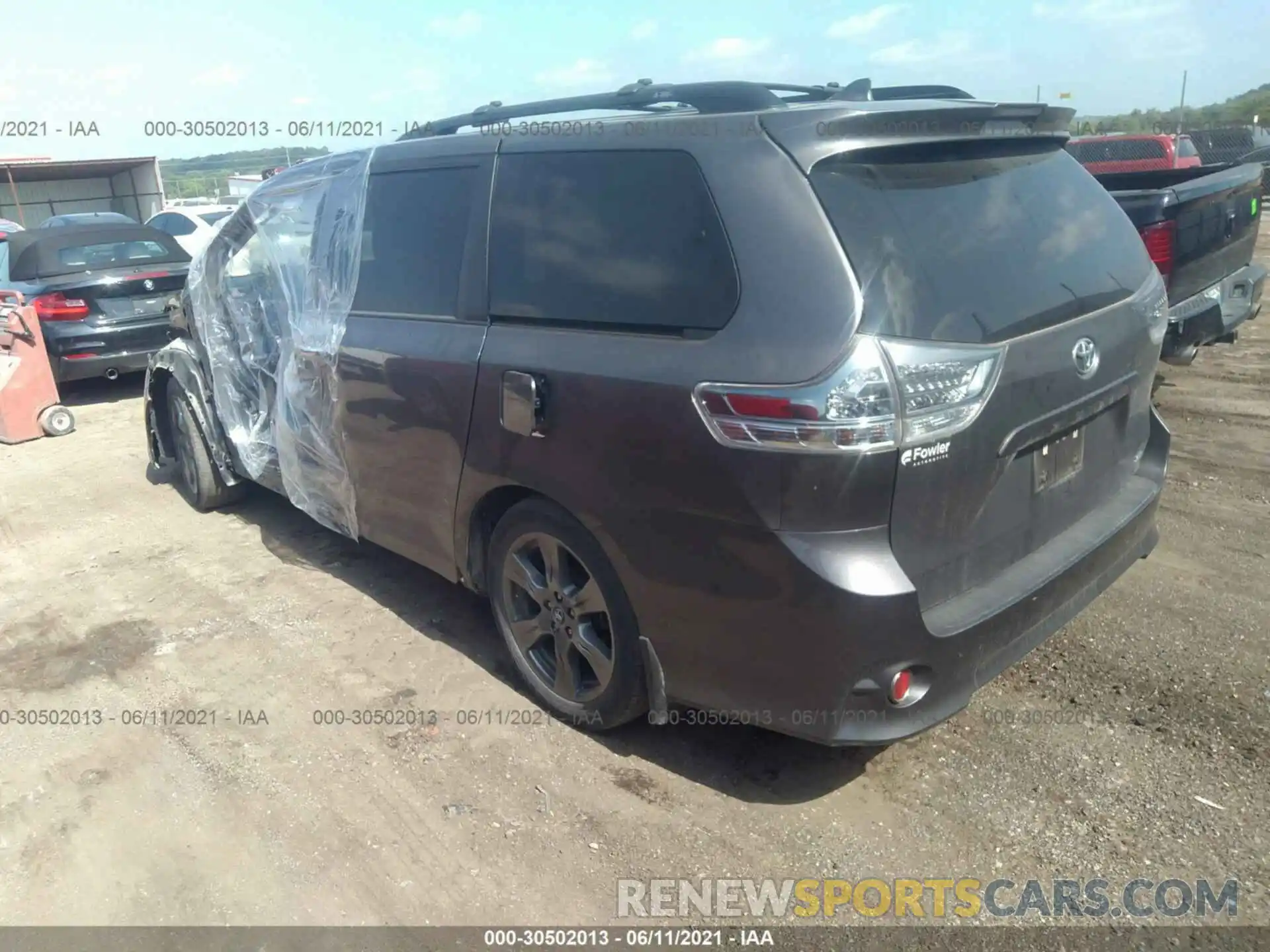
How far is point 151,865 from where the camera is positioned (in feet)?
9.40

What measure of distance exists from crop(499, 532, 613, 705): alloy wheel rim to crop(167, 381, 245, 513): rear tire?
2.97 metres

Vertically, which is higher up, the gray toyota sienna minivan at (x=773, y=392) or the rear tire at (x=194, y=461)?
the gray toyota sienna minivan at (x=773, y=392)

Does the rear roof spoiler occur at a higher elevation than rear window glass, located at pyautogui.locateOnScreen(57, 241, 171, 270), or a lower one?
higher

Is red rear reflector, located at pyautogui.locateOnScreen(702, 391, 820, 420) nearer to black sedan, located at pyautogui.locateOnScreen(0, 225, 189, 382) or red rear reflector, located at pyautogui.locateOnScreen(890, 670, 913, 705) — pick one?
red rear reflector, located at pyautogui.locateOnScreen(890, 670, 913, 705)

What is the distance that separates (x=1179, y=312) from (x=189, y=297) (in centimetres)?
572

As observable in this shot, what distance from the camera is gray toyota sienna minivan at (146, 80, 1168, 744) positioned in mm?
2416

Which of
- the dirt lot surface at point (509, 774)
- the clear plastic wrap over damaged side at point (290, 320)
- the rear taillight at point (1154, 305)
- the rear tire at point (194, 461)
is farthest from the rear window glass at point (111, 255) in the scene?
the rear taillight at point (1154, 305)

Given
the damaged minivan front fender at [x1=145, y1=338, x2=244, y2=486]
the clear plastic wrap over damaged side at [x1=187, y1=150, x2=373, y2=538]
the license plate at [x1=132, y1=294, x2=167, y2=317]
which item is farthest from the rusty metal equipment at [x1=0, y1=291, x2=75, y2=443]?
the clear plastic wrap over damaged side at [x1=187, y1=150, x2=373, y2=538]

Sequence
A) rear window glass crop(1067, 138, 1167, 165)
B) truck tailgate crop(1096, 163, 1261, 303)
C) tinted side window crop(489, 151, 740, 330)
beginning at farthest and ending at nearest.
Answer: rear window glass crop(1067, 138, 1167, 165), truck tailgate crop(1096, 163, 1261, 303), tinted side window crop(489, 151, 740, 330)

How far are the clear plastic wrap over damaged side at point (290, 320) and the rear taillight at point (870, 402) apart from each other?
222 centimetres

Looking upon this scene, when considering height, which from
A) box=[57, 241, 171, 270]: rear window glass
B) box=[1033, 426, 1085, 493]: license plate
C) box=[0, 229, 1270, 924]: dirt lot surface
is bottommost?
box=[0, 229, 1270, 924]: dirt lot surface

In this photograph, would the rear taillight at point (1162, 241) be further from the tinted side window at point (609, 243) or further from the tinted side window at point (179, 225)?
the tinted side window at point (179, 225)

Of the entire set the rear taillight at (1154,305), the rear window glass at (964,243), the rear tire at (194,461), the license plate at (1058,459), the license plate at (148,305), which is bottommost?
the rear tire at (194,461)

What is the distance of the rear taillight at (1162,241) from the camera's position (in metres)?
5.42
